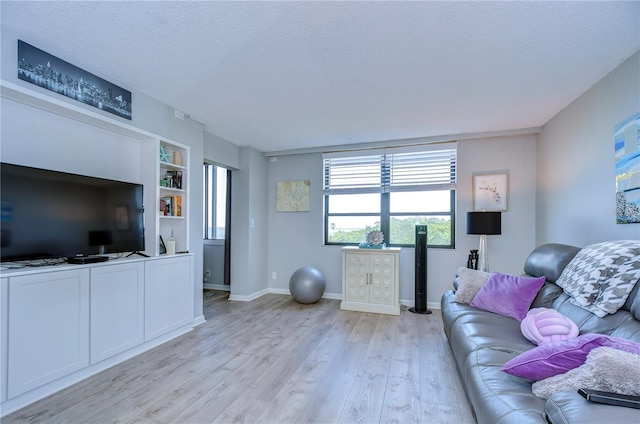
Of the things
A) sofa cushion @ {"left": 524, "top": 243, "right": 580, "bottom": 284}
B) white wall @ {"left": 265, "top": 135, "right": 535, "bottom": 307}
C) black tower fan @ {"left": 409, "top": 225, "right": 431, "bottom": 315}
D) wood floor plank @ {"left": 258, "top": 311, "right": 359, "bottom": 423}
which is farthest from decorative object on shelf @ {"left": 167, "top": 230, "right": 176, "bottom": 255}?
sofa cushion @ {"left": 524, "top": 243, "right": 580, "bottom": 284}

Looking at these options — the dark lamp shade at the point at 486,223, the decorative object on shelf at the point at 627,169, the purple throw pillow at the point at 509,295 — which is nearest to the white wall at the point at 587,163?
the decorative object on shelf at the point at 627,169

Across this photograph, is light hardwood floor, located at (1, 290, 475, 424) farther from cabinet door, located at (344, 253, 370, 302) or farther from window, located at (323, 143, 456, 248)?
window, located at (323, 143, 456, 248)

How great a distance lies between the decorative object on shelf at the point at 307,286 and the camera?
4246 millimetres

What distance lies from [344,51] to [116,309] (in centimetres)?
279

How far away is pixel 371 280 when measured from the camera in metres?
4.03

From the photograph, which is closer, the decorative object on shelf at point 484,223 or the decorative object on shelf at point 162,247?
the decorative object on shelf at point 162,247

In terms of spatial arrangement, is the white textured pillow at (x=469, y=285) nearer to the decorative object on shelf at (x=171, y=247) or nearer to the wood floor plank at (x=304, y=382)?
the wood floor plank at (x=304, y=382)

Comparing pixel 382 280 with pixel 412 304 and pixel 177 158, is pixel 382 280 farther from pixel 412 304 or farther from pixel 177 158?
pixel 177 158

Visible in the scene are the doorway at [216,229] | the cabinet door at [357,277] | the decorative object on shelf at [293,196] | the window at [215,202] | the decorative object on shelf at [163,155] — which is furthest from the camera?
the window at [215,202]

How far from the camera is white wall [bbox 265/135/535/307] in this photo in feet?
12.8

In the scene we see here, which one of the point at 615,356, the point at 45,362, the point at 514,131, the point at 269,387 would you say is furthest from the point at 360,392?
the point at 514,131

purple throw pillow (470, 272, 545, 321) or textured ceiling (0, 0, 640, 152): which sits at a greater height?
textured ceiling (0, 0, 640, 152)

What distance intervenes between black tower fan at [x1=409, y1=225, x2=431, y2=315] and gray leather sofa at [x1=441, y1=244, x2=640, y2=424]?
1231mm

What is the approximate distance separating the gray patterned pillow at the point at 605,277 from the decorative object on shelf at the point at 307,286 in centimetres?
297
